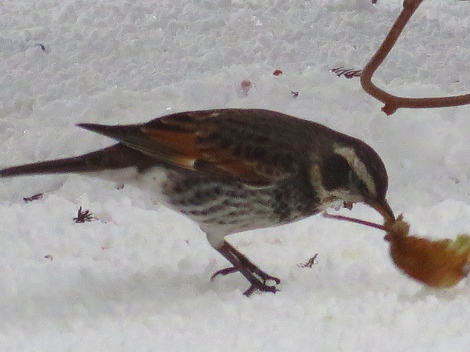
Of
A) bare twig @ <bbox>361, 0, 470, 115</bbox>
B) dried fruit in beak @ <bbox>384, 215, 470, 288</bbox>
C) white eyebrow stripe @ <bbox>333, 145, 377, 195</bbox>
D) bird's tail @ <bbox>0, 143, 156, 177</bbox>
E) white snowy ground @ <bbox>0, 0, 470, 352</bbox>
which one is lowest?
white snowy ground @ <bbox>0, 0, 470, 352</bbox>

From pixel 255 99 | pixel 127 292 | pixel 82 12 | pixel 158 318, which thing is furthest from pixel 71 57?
pixel 158 318

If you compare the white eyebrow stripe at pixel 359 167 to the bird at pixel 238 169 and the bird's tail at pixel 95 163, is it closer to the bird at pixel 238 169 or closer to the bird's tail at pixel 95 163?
the bird at pixel 238 169

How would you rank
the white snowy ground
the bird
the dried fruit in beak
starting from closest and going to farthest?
1. the white snowy ground
2. the dried fruit in beak
3. the bird

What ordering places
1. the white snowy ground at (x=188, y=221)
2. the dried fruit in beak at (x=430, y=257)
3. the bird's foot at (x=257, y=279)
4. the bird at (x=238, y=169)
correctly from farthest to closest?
the bird at (x=238, y=169)
the bird's foot at (x=257, y=279)
the dried fruit in beak at (x=430, y=257)
the white snowy ground at (x=188, y=221)

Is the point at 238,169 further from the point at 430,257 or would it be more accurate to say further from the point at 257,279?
the point at 430,257

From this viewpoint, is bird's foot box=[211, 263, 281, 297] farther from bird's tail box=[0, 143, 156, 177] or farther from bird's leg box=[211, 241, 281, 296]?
bird's tail box=[0, 143, 156, 177]

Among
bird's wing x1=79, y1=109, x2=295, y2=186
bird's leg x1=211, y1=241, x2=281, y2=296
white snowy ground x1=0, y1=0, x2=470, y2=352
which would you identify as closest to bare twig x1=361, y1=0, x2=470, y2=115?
bird's wing x1=79, y1=109, x2=295, y2=186

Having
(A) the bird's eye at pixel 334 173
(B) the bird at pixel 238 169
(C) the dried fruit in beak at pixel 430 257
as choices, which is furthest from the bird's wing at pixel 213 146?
(C) the dried fruit in beak at pixel 430 257
